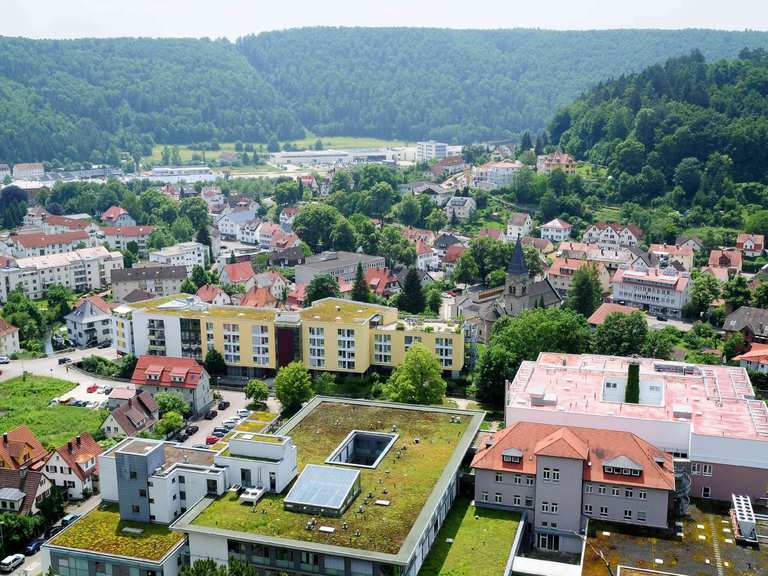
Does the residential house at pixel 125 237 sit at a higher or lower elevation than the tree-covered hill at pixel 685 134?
lower

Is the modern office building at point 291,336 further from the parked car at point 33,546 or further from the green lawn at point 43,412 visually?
the parked car at point 33,546

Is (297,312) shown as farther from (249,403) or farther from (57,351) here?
(57,351)

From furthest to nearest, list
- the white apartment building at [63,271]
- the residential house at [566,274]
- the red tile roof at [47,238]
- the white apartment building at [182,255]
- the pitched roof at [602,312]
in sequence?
the red tile roof at [47,238]
the white apartment building at [182,255]
the residential house at [566,274]
the white apartment building at [63,271]
the pitched roof at [602,312]

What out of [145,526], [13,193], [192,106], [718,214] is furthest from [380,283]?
[192,106]

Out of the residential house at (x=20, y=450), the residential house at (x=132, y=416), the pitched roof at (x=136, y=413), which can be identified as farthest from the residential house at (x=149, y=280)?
the residential house at (x=20, y=450)

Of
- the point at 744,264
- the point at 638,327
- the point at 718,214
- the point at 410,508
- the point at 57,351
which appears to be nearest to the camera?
the point at 410,508

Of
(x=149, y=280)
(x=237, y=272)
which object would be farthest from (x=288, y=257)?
(x=149, y=280)

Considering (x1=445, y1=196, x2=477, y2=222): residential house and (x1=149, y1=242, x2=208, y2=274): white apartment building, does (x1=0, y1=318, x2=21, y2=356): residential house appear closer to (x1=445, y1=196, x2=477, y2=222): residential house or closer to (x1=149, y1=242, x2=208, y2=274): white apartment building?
(x1=149, y1=242, x2=208, y2=274): white apartment building
